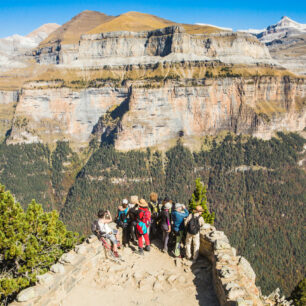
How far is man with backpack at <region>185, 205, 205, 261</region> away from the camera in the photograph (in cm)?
1720

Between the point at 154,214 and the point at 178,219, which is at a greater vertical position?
the point at 178,219

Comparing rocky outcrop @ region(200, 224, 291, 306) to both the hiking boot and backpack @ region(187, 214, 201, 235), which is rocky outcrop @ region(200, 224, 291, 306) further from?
the hiking boot

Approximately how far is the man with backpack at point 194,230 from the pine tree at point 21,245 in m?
10.1

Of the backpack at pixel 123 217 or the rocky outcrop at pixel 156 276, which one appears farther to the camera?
the backpack at pixel 123 217

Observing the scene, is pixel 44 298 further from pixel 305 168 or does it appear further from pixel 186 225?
pixel 305 168

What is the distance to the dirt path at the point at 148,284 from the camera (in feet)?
50.2

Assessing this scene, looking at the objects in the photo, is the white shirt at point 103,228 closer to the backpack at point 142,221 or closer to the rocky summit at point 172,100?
the backpack at point 142,221

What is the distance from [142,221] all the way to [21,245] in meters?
8.54

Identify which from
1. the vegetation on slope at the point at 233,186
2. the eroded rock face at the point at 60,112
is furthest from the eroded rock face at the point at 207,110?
the eroded rock face at the point at 60,112

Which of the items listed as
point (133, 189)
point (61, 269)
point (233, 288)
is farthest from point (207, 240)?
point (133, 189)

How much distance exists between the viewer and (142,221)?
61.2ft

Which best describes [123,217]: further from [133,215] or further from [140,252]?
[140,252]

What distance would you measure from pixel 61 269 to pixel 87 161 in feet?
512

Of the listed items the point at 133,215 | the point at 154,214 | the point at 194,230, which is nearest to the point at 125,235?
the point at 133,215
